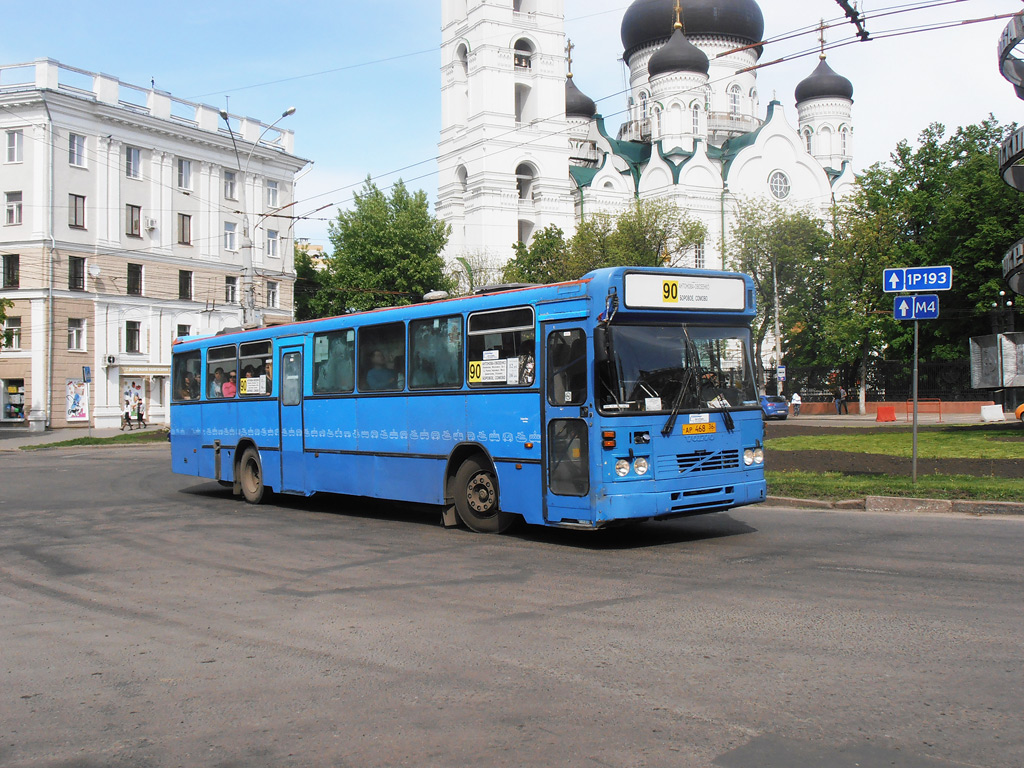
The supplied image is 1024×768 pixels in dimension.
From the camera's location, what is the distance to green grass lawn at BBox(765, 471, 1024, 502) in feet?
42.6

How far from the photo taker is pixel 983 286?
34.0 meters

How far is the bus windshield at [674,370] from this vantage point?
989 cm

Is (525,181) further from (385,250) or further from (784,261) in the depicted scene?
(784,261)

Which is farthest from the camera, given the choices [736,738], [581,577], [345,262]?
[345,262]

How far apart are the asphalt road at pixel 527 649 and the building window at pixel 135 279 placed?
136 ft

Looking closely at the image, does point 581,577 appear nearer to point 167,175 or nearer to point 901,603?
point 901,603

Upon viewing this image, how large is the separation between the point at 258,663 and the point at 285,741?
153 cm

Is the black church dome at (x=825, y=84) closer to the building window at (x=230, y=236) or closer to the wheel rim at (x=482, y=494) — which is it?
the building window at (x=230, y=236)

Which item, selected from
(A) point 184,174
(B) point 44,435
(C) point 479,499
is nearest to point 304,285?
(A) point 184,174

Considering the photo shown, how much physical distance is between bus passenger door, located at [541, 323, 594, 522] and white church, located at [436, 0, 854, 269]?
5219 cm

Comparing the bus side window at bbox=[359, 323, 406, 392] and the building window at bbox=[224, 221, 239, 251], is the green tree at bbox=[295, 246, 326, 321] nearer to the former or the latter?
the building window at bbox=[224, 221, 239, 251]

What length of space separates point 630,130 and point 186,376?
237 feet

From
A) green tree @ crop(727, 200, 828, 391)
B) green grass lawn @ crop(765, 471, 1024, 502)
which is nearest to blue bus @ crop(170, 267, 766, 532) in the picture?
green grass lawn @ crop(765, 471, 1024, 502)

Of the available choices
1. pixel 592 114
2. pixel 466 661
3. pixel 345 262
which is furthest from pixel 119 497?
pixel 592 114
